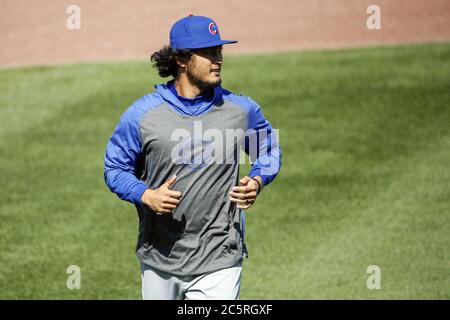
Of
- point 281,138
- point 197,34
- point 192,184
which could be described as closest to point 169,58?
point 197,34

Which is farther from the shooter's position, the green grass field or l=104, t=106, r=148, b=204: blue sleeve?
the green grass field

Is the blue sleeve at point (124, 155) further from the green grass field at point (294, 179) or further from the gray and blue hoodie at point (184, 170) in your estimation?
the green grass field at point (294, 179)

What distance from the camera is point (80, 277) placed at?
7758mm

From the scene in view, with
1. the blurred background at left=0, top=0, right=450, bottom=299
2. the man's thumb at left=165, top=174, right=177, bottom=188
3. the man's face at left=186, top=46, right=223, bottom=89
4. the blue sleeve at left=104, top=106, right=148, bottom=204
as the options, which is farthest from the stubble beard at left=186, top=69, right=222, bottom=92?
the blurred background at left=0, top=0, right=450, bottom=299

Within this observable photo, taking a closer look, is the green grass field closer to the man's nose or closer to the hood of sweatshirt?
the hood of sweatshirt

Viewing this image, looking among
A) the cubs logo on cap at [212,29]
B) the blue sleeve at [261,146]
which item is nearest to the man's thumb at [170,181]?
the blue sleeve at [261,146]

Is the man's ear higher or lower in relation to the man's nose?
lower

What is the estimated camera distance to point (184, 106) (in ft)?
16.2

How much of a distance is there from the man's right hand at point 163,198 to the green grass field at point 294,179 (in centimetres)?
295

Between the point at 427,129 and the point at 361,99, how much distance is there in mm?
1232

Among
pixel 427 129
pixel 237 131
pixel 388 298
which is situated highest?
pixel 237 131

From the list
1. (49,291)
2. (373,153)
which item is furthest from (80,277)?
(373,153)

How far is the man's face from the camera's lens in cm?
496

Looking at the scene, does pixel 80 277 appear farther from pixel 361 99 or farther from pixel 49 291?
pixel 361 99
